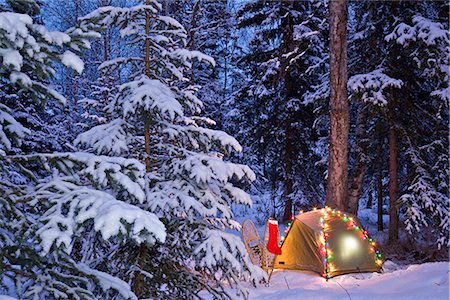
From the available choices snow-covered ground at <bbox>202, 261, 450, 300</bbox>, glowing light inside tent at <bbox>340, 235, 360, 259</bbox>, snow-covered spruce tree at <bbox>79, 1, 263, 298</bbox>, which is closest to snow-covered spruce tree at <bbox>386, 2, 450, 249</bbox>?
glowing light inside tent at <bbox>340, 235, 360, 259</bbox>

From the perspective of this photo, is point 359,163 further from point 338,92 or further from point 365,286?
point 365,286

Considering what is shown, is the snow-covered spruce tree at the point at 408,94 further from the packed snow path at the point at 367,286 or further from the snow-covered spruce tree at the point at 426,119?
the packed snow path at the point at 367,286

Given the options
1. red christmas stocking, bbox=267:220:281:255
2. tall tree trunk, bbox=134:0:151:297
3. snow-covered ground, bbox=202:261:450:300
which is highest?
tall tree trunk, bbox=134:0:151:297

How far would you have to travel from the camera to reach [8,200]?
8.80 feet

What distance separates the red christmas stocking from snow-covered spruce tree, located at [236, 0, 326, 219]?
7618mm

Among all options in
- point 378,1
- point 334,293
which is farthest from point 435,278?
point 378,1

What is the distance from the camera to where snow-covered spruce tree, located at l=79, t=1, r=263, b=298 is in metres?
3.74

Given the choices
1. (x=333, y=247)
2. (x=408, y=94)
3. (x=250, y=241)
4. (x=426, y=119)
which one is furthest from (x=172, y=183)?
(x=426, y=119)

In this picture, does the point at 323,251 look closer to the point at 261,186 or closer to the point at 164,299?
the point at 164,299

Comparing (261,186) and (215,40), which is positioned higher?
(215,40)

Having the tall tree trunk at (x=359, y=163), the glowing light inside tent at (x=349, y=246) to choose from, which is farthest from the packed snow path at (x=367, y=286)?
the tall tree trunk at (x=359, y=163)

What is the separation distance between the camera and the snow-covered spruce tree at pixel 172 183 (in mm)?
3736

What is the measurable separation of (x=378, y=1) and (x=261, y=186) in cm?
1341

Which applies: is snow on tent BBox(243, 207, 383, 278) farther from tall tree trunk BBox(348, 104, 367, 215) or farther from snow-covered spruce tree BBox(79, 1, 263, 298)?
snow-covered spruce tree BBox(79, 1, 263, 298)
